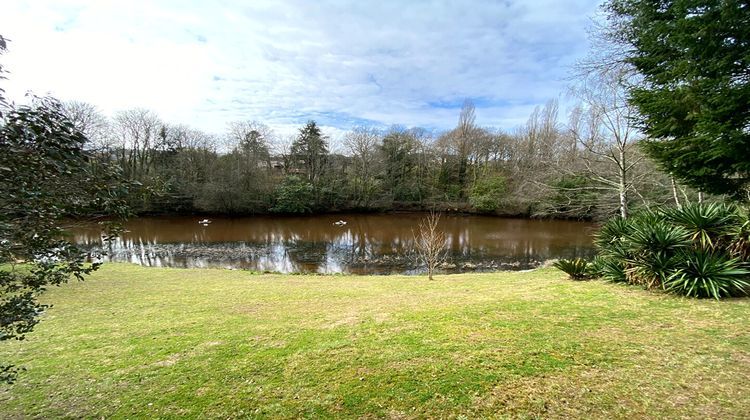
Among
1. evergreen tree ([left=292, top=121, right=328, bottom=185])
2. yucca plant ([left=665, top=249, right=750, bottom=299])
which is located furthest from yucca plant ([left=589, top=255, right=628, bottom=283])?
evergreen tree ([left=292, top=121, right=328, bottom=185])

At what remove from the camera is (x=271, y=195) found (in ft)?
106

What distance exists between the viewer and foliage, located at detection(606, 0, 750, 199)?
3346 millimetres

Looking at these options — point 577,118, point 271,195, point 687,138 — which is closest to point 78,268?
point 687,138

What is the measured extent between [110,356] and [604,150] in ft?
51.2

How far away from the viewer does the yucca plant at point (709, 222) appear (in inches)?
232

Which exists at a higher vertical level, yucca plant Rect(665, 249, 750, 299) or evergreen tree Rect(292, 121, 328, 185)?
evergreen tree Rect(292, 121, 328, 185)

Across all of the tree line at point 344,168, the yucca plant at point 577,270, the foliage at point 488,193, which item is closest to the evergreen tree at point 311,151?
the tree line at point 344,168

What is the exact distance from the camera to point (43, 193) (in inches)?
78.9

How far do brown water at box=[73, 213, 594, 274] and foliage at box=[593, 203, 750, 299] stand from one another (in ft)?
27.2

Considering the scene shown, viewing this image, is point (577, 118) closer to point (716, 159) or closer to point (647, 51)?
point (647, 51)

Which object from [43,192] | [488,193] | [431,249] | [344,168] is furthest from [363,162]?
[43,192]

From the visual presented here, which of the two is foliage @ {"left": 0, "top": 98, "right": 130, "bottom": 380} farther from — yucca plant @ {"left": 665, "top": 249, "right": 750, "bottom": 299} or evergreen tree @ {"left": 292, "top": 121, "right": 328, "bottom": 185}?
evergreen tree @ {"left": 292, "top": 121, "right": 328, "bottom": 185}

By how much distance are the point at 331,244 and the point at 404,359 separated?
56.9 feet

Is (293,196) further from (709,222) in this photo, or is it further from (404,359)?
(404,359)
